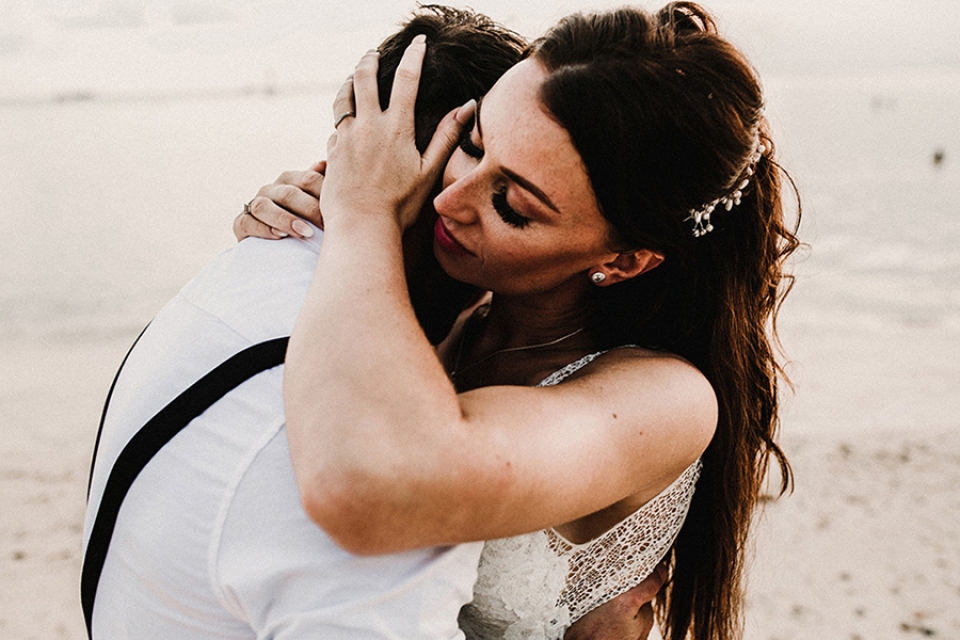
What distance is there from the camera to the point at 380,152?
1918mm

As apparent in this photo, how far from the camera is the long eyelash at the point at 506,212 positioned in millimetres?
2006

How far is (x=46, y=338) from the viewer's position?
45.6 feet

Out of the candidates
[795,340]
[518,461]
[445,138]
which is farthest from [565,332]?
[795,340]

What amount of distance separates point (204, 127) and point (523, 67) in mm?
53977

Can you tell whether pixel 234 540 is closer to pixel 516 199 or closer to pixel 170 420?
pixel 170 420

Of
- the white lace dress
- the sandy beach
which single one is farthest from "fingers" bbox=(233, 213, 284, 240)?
the sandy beach

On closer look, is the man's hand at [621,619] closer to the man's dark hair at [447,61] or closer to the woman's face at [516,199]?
the woman's face at [516,199]

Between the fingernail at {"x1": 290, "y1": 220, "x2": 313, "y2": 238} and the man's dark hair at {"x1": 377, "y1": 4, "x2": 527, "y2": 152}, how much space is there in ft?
1.58

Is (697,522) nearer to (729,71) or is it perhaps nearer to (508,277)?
(508,277)

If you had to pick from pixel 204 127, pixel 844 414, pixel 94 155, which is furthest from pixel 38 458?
pixel 204 127

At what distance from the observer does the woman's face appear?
1.92 metres

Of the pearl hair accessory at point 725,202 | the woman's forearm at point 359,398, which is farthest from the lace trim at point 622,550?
the woman's forearm at point 359,398

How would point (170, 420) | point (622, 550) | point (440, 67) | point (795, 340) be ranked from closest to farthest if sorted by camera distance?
1. point (170, 420)
2. point (440, 67)
3. point (622, 550)
4. point (795, 340)

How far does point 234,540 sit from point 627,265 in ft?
4.62
